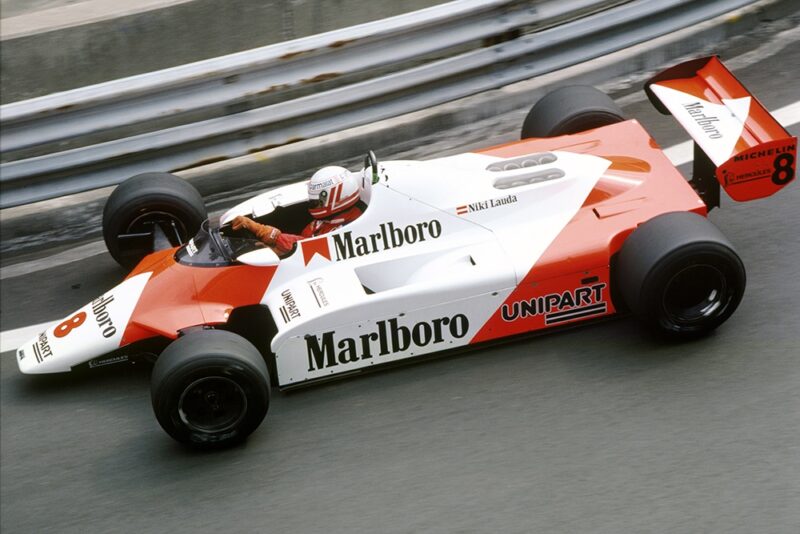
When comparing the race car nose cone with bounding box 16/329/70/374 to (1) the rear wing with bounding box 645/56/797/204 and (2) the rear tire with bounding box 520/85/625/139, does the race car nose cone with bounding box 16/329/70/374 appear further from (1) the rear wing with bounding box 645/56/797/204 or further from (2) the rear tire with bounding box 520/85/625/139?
(1) the rear wing with bounding box 645/56/797/204

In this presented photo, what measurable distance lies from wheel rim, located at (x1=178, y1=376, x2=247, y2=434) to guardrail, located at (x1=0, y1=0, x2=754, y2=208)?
8.12 ft

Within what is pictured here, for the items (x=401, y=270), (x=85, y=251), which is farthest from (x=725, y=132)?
(x=85, y=251)

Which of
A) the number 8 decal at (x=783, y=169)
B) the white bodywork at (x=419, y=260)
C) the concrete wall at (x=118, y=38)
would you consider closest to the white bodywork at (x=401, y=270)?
the white bodywork at (x=419, y=260)

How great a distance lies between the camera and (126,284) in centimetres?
604

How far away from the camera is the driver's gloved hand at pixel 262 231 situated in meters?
5.87

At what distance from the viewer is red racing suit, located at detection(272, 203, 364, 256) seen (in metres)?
5.86

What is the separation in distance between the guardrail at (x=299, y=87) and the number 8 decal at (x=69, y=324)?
145cm

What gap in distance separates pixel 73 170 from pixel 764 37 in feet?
17.5

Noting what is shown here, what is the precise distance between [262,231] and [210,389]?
1.01 meters

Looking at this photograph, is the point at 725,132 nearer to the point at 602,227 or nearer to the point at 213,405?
the point at 602,227

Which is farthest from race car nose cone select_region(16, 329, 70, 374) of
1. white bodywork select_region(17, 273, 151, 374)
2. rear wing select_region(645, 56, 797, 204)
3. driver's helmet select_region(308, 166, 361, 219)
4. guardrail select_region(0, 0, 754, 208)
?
rear wing select_region(645, 56, 797, 204)

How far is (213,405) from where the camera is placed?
5.32m

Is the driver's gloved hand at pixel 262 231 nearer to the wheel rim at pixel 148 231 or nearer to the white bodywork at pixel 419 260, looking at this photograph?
the white bodywork at pixel 419 260

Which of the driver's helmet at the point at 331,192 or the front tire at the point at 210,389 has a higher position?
the driver's helmet at the point at 331,192
